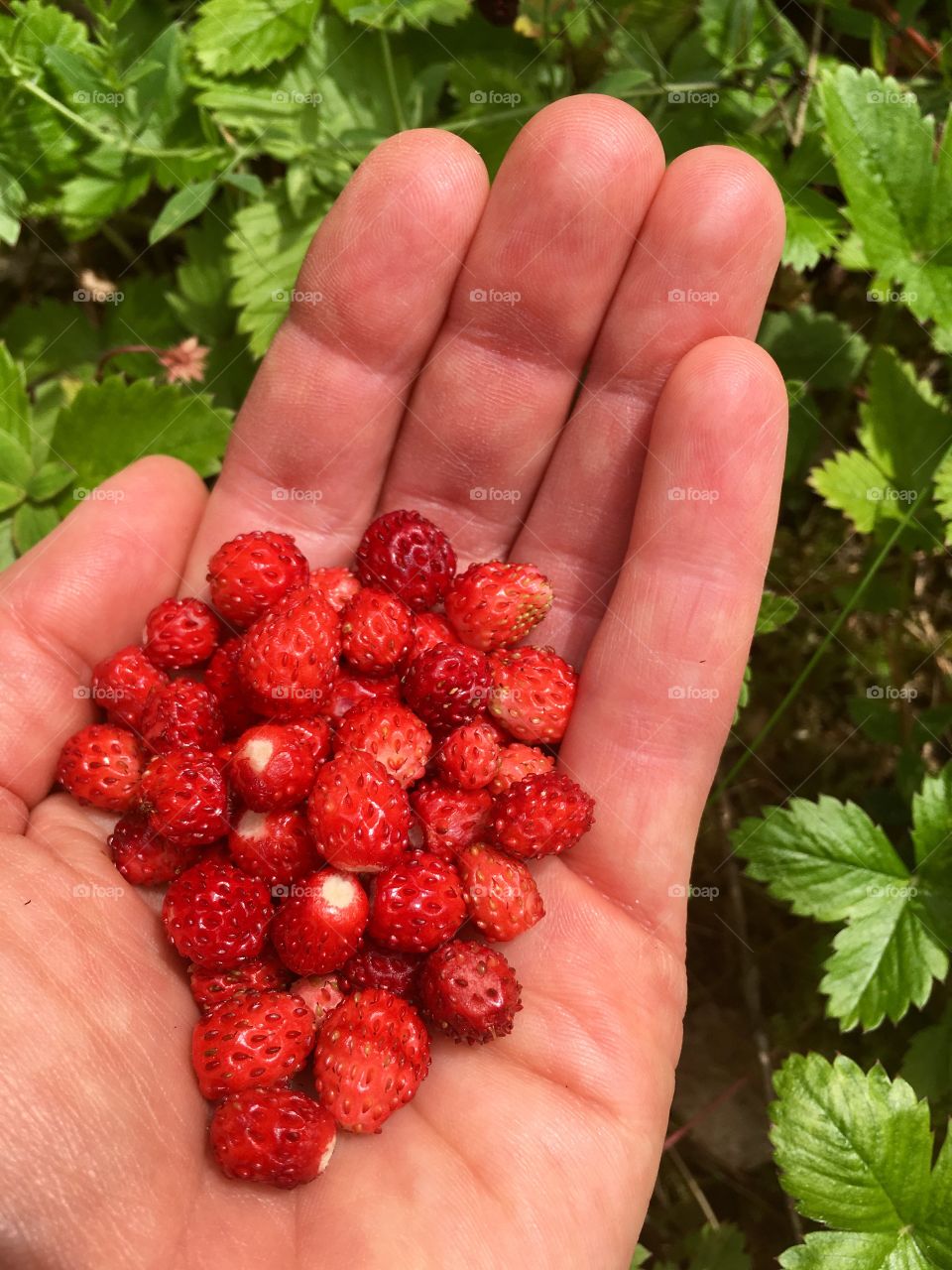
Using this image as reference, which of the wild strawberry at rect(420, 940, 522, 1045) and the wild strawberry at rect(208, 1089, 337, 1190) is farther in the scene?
the wild strawberry at rect(420, 940, 522, 1045)

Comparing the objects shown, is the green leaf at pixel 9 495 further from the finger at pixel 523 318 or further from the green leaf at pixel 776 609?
the green leaf at pixel 776 609

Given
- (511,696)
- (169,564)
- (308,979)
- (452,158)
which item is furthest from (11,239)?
(308,979)

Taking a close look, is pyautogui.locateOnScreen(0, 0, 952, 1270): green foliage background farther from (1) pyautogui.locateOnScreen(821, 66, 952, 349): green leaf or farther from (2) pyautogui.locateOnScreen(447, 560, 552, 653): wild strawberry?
(2) pyautogui.locateOnScreen(447, 560, 552, 653): wild strawberry

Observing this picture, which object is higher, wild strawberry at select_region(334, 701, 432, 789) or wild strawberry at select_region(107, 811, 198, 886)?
wild strawberry at select_region(334, 701, 432, 789)

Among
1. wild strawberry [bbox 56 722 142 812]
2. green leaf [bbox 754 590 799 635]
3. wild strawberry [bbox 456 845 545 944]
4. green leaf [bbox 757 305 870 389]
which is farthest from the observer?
A: green leaf [bbox 757 305 870 389]

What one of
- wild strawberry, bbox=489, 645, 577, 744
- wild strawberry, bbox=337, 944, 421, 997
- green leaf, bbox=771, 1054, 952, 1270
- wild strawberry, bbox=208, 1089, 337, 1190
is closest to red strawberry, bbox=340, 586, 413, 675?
wild strawberry, bbox=489, 645, 577, 744

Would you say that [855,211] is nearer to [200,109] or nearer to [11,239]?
[200,109]

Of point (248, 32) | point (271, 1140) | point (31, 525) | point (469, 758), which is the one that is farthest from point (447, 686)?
point (248, 32)

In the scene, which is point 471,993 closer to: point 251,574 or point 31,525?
point 251,574
